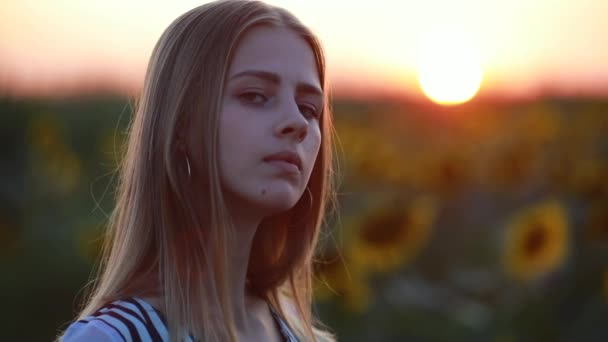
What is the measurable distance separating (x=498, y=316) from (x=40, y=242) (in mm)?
2275

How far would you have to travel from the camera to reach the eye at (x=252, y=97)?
1631mm

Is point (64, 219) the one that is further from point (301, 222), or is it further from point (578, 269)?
point (301, 222)

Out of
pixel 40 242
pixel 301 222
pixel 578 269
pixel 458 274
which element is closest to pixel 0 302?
pixel 40 242

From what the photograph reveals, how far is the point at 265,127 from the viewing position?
1.61 meters

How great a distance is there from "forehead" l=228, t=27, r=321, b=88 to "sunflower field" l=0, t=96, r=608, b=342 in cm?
209

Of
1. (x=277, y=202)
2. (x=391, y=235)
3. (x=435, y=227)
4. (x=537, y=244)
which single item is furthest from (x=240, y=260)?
(x=435, y=227)

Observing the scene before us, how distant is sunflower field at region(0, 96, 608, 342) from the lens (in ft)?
14.4

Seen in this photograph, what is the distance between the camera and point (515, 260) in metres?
4.59

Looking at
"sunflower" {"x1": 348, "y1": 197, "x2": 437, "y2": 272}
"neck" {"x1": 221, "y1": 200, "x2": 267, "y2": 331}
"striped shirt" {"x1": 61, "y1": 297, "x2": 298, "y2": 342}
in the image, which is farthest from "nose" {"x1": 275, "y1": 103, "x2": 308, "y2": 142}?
"sunflower" {"x1": 348, "y1": 197, "x2": 437, "y2": 272}

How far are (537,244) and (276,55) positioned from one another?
3131mm

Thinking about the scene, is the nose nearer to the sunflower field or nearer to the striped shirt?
the striped shirt

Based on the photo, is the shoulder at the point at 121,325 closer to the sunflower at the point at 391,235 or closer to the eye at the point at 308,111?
the eye at the point at 308,111

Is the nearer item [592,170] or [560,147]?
[592,170]

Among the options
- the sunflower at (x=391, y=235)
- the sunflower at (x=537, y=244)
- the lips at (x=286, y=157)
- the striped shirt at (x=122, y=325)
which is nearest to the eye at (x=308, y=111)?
the lips at (x=286, y=157)
